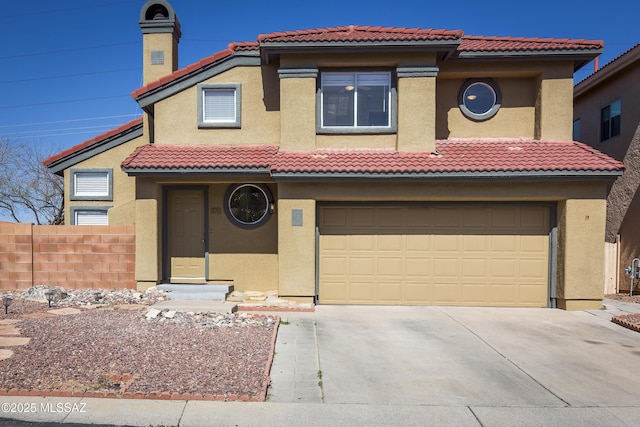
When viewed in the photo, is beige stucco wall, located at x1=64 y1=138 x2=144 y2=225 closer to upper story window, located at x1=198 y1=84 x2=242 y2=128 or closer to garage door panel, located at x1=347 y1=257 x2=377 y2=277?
upper story window, located at x1=198 y1=84 x2=242 y2=128

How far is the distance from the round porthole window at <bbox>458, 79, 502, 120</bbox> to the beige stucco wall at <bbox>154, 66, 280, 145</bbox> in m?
5.16

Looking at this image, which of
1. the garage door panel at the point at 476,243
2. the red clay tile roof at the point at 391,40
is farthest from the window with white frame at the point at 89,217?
the garage door panel at the point at 476,243

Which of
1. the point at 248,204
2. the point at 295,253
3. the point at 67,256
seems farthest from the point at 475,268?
the point at 67,256

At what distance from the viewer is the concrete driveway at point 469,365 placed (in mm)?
4520

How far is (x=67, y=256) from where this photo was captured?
10219 mm

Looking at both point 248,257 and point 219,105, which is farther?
point 219,105

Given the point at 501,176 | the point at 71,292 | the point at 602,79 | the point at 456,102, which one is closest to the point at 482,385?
the point at 501,176

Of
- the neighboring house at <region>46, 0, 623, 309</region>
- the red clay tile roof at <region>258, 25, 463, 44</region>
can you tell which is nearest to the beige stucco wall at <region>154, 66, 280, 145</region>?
the neighboring house at <region>46, 0, 623, 309</region>

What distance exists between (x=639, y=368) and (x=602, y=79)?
11341 mm

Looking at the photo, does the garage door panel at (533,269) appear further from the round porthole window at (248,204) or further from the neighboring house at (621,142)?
the round porthole window at (248,204)

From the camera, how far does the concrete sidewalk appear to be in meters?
4.18

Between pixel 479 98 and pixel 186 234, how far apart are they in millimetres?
8950

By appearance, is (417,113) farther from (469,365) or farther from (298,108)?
(469,365)

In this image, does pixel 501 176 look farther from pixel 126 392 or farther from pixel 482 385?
pixel 126 392
